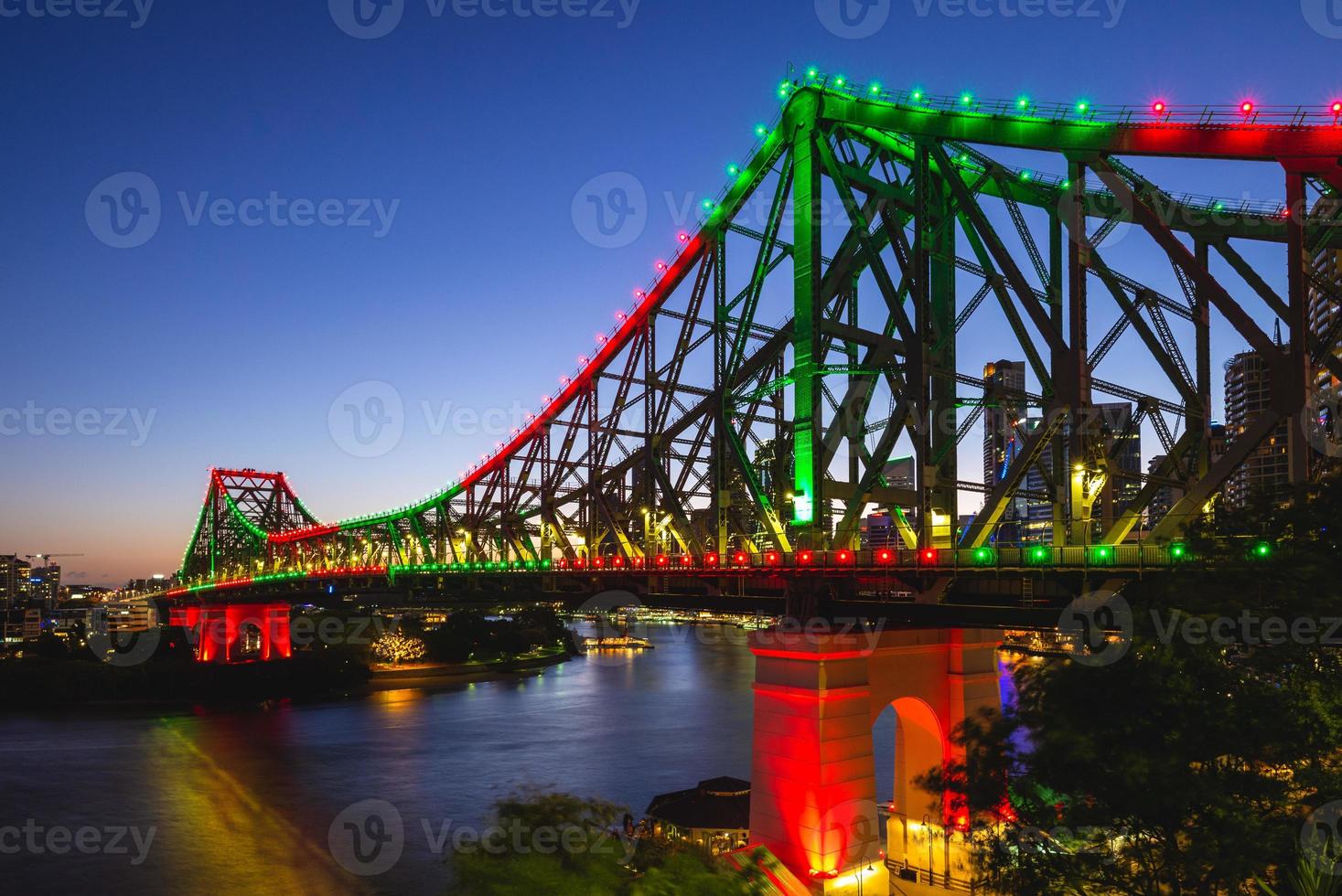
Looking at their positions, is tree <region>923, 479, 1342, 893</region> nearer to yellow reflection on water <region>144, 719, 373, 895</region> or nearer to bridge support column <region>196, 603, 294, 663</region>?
yellow reflection on water <region>144, 719, 373, 895</region>

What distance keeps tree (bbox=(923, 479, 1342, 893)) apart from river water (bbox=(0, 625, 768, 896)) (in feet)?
79.1

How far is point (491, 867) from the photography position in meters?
17.4

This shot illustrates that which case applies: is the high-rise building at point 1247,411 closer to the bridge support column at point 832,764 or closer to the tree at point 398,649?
the bridge support column at point 832,764

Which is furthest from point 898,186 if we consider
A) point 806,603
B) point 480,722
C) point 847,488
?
point 480,722

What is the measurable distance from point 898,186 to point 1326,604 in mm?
24722

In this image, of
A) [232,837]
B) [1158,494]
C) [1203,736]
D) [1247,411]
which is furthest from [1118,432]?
[1247,411]

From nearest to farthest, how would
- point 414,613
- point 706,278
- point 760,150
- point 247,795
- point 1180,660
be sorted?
point 1180,660
point 760,150
point 706,278
point 247,795
point 414,613

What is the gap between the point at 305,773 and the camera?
54719 millimetres

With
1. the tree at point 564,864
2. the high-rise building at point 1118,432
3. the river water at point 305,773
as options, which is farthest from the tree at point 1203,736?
the river water at point 305,773

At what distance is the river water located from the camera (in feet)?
124

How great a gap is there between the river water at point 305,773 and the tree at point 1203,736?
24.1 meters

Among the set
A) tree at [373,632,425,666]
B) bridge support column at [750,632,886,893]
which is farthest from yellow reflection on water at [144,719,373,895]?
tree at [373,632,425,666]

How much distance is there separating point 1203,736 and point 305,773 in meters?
49.8

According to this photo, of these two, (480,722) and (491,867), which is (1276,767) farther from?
(480,722)
